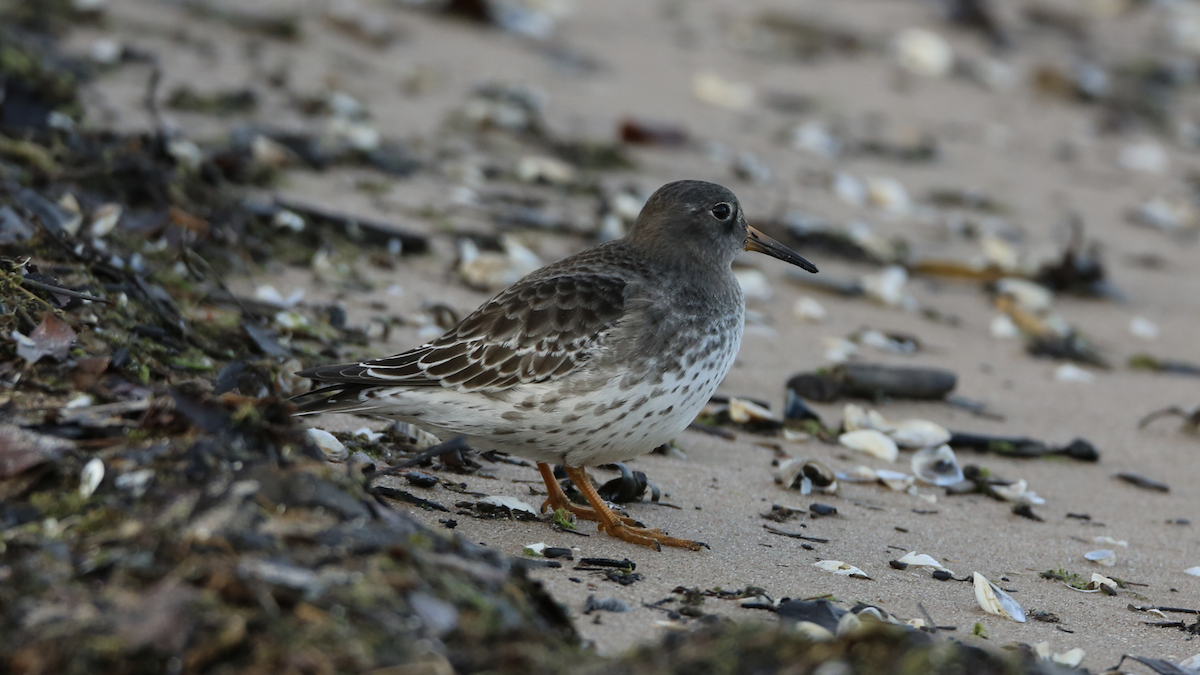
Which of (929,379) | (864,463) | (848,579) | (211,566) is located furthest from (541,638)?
(929,379)

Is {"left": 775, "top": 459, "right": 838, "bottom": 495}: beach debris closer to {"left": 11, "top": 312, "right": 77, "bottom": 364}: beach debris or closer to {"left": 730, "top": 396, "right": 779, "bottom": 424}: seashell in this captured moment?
{"left": 730, "top": 396, "right": 779, "bottom": 424}: seashell

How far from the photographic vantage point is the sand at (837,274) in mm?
4086

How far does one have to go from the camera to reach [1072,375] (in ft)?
22.9

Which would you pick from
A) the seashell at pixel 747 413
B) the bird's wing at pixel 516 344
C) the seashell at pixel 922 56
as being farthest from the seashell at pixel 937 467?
the seashell at pixel 922 56

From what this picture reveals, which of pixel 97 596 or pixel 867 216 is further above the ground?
pixel 867 216

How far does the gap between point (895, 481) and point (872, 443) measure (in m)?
0.41

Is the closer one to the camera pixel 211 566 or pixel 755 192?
pixel 211 566

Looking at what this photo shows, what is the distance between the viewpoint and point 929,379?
6234mm

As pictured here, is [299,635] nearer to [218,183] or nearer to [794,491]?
[794,491]

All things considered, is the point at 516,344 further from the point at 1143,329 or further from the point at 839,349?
the point at 1143,329

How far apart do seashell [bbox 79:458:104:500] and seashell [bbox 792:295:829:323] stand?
4.63 metres

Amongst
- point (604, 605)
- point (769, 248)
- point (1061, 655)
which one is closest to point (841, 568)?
point (1061, 655)

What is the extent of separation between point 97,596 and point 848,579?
2270mm

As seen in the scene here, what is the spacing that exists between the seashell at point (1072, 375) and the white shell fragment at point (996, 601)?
3.29m
